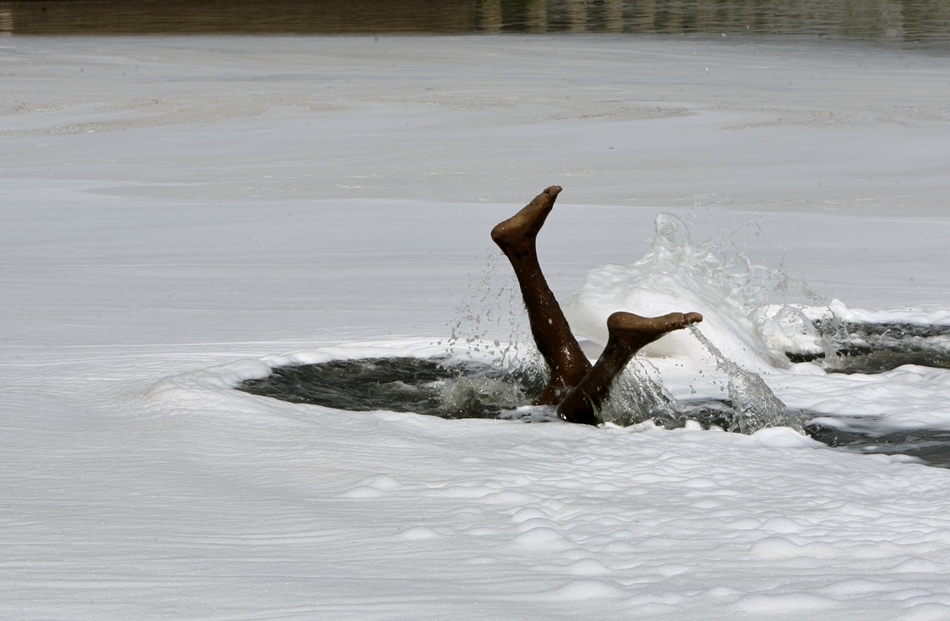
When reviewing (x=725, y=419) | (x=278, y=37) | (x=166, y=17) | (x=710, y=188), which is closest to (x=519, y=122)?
(x=710, y=188)

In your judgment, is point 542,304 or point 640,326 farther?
point 542,304

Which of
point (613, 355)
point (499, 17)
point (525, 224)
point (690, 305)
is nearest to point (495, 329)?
point (690, 305)

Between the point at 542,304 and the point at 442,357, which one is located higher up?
the point at 542,304

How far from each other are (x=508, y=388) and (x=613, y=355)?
26.7 inches

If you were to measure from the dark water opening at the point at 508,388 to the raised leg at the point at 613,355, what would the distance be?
0.36 ft

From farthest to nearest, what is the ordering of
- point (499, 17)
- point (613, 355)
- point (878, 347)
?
point (499, 17) < point (878, 347) < point (613, 355)

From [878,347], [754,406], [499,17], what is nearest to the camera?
[754,406]

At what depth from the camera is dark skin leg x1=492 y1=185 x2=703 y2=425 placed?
10.8 feet

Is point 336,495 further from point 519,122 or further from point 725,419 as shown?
point 519,122

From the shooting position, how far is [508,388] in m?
3.87

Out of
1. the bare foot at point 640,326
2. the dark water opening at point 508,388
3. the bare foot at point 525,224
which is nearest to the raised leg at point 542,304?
the bare foot at point 525,224

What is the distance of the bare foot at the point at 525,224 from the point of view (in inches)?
140

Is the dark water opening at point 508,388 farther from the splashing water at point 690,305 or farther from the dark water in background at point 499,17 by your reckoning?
the dark water in background at point 499,17

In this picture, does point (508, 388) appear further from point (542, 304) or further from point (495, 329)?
point (495, 329)
